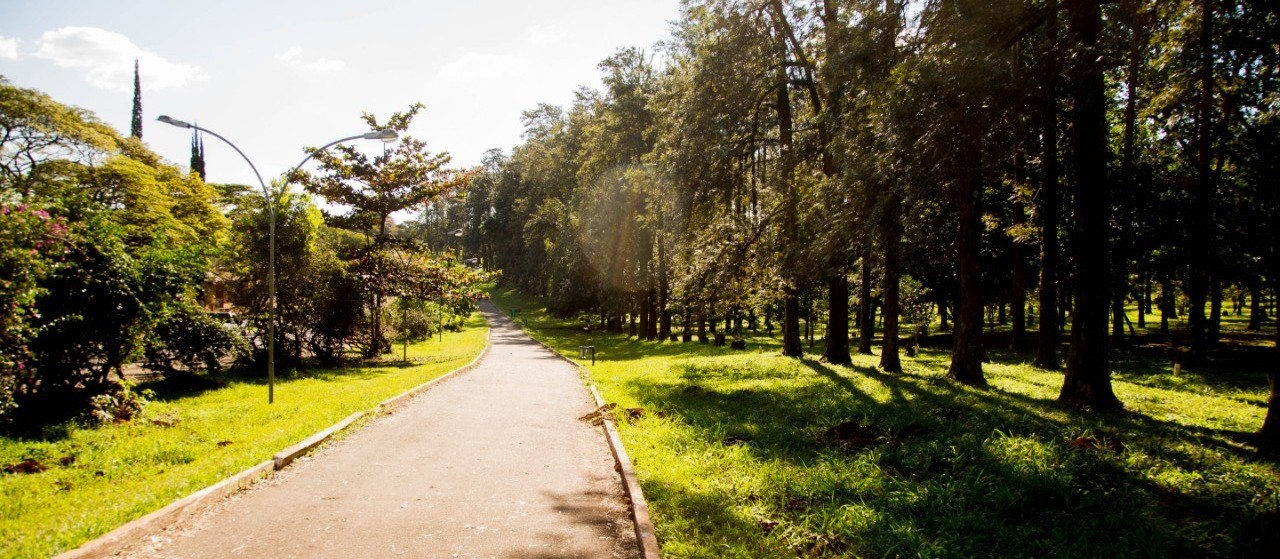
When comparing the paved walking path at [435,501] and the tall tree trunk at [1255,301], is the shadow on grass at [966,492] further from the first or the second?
the tall tree trunk at [1255,301]

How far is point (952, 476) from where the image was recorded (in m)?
6.41

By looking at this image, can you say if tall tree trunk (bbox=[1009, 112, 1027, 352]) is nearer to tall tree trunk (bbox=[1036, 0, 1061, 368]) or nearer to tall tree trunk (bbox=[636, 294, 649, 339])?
tall tree trunk (bbox=[1036, 0, 1061, 368])

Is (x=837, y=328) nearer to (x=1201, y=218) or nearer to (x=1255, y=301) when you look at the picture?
(x=1201, y=218)

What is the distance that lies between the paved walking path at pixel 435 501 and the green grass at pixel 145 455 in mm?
648

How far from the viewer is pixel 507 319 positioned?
6556cm

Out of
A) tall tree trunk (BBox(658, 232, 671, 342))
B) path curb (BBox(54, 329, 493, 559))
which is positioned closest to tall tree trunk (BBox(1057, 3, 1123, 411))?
path curb (BBox(54, 329, 493, 559))

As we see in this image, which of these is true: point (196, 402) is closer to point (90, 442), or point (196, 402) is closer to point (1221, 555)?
point (90, 442)

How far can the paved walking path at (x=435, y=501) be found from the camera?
531 cm

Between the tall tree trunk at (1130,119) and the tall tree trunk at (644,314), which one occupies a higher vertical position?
the tall tree trunk at (1130,119)

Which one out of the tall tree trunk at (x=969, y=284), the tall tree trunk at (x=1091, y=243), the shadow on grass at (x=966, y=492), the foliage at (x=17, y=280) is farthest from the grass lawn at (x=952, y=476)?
the foliage at (x=17, y=280)

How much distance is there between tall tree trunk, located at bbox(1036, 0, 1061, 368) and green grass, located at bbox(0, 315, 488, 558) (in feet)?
38.8

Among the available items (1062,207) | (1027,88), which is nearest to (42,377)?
(1027,88)

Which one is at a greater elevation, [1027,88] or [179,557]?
[1027,88]

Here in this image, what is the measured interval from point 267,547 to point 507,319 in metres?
61.2
